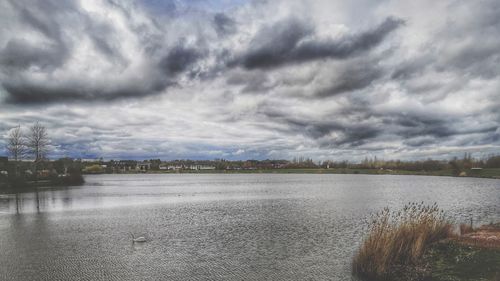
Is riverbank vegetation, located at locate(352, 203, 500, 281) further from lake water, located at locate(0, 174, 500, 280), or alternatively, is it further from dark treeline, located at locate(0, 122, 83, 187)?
dark treeline, located at locate(0, 122, 83, 187)

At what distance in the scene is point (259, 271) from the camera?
1725 centimetres

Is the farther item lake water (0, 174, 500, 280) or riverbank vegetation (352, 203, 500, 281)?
lake water (0, 174, 500, 280)

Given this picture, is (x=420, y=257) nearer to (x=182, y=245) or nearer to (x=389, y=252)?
(x=389, y=252)

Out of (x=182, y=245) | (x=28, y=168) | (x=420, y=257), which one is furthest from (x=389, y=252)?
(x=28, y=168)

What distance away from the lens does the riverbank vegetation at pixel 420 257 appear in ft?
48.5

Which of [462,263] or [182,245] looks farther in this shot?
[182,245]

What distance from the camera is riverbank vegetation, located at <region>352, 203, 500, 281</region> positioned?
1477 cm

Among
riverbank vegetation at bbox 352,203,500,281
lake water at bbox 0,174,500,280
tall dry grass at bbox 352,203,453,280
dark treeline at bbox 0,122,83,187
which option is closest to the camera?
riverbank vegetation at bbox 352,203,500,281

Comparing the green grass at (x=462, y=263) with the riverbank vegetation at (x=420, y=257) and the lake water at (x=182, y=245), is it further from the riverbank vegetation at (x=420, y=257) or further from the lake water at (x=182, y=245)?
the lake water at (x=182, y=245)

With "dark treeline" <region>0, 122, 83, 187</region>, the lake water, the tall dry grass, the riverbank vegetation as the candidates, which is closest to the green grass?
the riverbank vegetation

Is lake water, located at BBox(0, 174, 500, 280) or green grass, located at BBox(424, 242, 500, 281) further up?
green grass, located at BBox(424, 242, 500, 281)

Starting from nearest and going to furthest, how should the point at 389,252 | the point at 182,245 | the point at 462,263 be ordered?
the point at 462,263 → the point at 389,252 → the point at 182,245

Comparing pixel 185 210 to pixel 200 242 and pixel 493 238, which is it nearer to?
pixel 200 242

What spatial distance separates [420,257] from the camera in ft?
56.3
